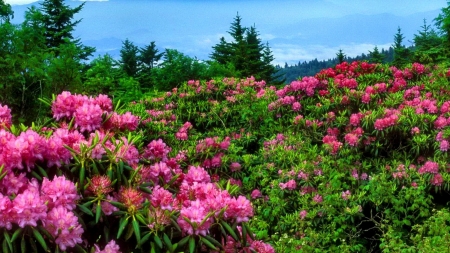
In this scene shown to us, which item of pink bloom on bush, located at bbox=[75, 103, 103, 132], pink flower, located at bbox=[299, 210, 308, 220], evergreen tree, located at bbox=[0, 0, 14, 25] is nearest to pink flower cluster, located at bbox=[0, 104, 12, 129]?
pink bloom on bush, located at bbox=[75, 103, 103, 132]

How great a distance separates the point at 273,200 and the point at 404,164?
1.39m

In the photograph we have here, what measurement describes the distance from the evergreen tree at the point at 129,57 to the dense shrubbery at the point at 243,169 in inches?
658

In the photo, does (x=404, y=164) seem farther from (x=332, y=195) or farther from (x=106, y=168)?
(x=106, y=168)

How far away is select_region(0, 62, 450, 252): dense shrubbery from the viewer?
2275 mm

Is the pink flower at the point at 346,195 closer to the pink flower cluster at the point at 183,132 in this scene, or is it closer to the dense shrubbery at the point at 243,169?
the dense shrubbery at the point at 243,169

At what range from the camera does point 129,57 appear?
80.6ft

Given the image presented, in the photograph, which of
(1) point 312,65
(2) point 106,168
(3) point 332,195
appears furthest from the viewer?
(1) point 312,65

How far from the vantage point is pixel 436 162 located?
201 inches

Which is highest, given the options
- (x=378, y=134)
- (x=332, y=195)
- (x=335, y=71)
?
(x=335, y=71)

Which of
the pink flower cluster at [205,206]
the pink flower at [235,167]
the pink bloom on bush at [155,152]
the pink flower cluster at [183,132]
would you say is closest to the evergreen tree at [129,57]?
the pink flower cluster at [183,132]

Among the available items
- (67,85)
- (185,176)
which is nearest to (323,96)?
(185,176)

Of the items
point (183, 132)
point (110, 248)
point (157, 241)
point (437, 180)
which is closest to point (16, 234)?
point (110, 248)

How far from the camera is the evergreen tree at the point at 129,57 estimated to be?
80.0ft

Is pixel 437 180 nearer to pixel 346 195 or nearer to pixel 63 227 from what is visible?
pixel 346 195
